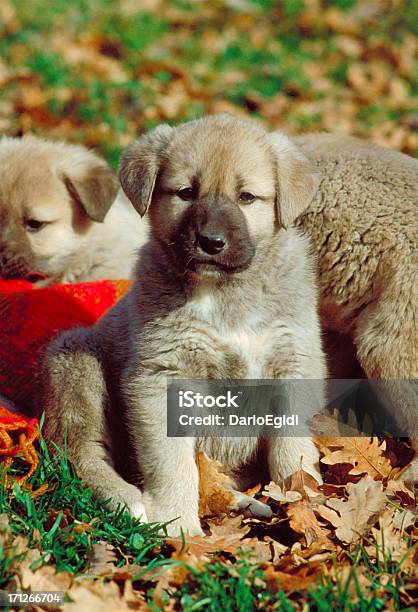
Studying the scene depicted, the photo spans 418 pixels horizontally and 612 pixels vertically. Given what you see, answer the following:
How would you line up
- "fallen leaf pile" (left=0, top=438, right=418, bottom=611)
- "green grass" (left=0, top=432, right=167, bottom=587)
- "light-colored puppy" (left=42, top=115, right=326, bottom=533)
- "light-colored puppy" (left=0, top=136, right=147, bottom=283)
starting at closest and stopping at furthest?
"fallen leaf pile" (left=0, top=438, right=418, bottom=611) → "green grass" (left=0, top=432, right=167, bottom=587) → "light-colored puppy" (left=42, top=115, right=326, bottom=533) → "light-colored puppy" (left=0, top=136, right=147, bottom=283)

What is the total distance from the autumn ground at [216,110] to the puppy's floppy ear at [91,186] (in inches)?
71.7

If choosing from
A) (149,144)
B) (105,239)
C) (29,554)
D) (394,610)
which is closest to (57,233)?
(105,239)

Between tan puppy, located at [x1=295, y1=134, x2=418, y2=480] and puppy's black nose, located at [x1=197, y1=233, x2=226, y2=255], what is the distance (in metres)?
1.07

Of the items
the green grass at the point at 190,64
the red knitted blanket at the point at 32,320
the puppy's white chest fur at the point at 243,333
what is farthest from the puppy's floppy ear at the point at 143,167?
the green grass at the point at 190,64

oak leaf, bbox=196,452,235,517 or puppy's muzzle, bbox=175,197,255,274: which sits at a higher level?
puppy's muzzle, bbox=175,197,255,274

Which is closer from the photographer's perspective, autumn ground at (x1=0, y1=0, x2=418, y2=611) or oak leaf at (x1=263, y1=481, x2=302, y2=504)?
autumn ground at (x1=0, y1=0, x2=418, y2=611)

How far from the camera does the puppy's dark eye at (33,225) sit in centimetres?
570

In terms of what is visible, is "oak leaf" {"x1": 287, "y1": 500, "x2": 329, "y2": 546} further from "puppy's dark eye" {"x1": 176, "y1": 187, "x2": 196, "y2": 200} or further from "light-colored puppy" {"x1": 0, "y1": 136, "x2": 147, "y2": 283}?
"light-colored puppy" {"x1": 0, "y1": 136, "x2": 147, "y2": 283}

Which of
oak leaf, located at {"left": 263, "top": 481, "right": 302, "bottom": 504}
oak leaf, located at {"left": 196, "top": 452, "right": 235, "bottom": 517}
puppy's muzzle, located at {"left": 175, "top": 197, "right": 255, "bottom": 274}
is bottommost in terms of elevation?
oak leaf, located at {"left": 196, "top": 452, "right": 235, "bottom": 517}

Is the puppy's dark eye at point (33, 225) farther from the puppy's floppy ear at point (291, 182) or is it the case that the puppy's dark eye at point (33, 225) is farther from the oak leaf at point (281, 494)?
the oak leaf at point (281, 494)

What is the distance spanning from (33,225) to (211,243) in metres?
2.33

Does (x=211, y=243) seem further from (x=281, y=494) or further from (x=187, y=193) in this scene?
(x=281, y=494)

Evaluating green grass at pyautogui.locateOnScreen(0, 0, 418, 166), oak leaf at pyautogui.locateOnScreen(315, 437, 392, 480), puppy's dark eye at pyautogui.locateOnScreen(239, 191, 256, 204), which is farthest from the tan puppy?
green grass at pyautogui.locateOnScreen(0, 0, 418, 166)

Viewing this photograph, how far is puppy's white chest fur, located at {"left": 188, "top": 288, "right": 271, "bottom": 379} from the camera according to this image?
13.0ft
